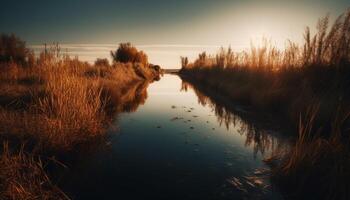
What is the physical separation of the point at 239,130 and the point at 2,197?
426 centimetres

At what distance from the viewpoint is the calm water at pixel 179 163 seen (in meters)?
2.49

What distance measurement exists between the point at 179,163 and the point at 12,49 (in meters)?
18.1

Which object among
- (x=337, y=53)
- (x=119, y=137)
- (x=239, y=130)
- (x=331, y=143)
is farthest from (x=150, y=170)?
(x=337, y=53)

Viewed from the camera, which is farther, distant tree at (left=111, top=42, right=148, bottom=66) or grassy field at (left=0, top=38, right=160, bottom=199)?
distant tree at (left=111, top=42, right=148, bottom=66)

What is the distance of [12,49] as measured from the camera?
52.1 feet

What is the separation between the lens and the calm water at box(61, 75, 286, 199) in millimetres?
2489

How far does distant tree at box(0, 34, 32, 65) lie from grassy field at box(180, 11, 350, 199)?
15.8m

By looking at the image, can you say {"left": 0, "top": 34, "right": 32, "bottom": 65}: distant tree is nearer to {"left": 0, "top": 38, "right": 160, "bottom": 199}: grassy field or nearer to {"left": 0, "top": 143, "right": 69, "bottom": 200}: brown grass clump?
{"left": 0, "top": 38, "right": 160, "bottom": 199}: grassy field

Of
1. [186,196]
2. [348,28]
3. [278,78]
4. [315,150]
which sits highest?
[348,28]

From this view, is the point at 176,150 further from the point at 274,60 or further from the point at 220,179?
the point at 274,60

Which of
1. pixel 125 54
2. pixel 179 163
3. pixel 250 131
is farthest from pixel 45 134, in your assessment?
pixel 125 54

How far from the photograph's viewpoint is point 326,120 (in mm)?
3820

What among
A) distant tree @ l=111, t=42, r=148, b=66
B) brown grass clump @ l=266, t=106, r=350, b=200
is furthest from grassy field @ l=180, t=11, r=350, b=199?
distant tree @ l=111, t=42, r=148, b=66

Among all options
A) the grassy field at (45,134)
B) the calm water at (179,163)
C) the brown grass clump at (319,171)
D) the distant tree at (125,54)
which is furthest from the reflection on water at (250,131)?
the distant tree at (125,54)
